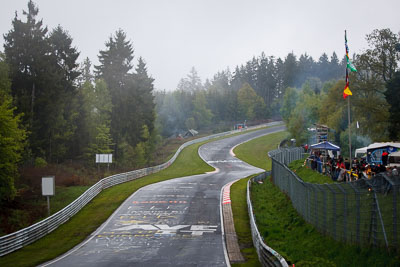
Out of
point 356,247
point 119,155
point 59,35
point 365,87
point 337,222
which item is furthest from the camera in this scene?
point 119,155

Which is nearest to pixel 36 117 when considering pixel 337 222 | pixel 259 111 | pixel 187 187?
pixel 187 187

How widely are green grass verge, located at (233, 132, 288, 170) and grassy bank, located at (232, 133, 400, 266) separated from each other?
1378 inches

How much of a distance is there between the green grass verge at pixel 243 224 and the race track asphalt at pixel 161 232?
1.07 meters

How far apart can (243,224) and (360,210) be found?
14392 millimetres

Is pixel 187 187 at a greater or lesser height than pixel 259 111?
lesser

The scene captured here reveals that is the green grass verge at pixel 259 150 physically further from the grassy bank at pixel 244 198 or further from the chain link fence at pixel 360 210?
the chain link fence at pixel 360 210

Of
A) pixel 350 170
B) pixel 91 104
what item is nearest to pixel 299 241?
Result: pixel 350 170

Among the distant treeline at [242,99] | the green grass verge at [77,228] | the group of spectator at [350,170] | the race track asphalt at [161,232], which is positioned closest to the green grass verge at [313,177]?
the group of spectator at [350,170]

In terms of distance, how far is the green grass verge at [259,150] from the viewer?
228 ft

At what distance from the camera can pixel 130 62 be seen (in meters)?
72.5

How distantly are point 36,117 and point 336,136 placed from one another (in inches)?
1623

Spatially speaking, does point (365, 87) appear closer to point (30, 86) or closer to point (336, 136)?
point (336, 136)

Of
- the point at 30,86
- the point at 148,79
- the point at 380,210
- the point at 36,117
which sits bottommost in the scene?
the point at 380,210

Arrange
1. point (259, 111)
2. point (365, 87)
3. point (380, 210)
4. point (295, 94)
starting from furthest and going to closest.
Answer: point (259, 111)
point (295, 94)
point (365, 87)
point (380, 210)
